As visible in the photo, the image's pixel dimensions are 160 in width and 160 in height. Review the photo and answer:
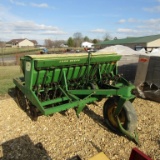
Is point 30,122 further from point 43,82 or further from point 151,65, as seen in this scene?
point 151,65

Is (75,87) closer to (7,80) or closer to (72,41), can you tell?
(7,80)

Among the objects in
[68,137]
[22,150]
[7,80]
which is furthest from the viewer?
[7,80]

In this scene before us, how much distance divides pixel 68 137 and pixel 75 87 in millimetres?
1638

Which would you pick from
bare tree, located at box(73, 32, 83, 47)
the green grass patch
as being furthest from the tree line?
the green grass patch

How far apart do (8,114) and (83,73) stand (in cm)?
238

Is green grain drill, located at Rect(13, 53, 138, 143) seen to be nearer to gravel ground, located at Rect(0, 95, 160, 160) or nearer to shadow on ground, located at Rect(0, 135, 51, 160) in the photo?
gravel ground, located at Rect(0, 95, 160, 160)

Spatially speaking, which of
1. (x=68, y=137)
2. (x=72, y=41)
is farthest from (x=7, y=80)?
(x=72, y=41)

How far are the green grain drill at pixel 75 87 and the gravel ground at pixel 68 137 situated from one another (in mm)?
258

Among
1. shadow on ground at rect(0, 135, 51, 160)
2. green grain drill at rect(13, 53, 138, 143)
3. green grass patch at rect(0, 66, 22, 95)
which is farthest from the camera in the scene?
green grass patch at rect(0, 66, 22, 95)

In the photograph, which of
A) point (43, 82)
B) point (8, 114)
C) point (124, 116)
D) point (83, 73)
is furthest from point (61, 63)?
point (8, 114)

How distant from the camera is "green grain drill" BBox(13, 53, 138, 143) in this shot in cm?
397

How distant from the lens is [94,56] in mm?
5023

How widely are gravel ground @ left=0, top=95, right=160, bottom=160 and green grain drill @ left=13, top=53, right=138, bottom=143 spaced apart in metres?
0.26

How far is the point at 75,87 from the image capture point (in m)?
5.34
